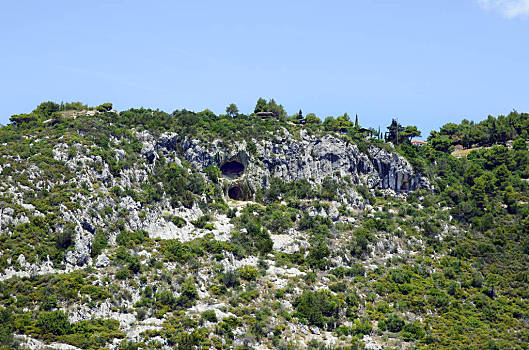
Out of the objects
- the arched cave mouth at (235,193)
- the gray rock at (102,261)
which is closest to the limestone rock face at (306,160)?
the arched cave mouth at (235,193)

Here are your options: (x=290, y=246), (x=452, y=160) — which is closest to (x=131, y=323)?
(x=290, y=246)

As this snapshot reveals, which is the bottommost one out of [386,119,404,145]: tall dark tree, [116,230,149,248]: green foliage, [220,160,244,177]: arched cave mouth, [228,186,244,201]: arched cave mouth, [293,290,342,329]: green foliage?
[293,290,342,329]: green foliage

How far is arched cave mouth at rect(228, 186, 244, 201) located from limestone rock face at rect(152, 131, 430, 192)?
295 cm

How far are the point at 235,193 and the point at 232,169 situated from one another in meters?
5.43

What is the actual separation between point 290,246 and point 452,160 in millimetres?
52718

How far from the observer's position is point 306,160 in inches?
4240

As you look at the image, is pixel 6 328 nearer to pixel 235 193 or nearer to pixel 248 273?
pixel 248 273

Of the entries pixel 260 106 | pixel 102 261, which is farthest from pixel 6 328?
pixel 260 106

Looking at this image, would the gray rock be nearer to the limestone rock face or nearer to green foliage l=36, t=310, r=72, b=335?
green foliage l=36, t=310, r=72, b=335

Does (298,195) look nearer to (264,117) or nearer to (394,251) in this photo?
(394,251)

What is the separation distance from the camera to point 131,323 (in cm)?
6203

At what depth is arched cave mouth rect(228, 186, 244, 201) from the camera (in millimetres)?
102250

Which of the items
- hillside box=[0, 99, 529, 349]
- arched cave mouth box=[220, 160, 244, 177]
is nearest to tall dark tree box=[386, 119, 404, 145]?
hillside box=[0, 99, 529, 349]

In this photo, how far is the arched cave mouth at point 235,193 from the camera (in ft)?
335
